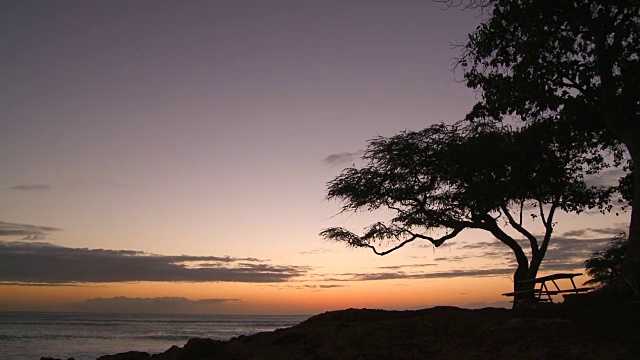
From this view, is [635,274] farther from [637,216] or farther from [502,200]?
[502,200]

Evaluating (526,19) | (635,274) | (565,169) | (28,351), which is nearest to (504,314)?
(635,274)

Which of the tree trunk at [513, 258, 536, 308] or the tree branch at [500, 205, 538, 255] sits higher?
the tree branch at [500, 205, 538, 255]

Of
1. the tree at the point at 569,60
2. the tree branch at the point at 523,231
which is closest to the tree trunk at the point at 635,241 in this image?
the tree at the point at 569,60

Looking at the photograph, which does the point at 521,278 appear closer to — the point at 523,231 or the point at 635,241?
the point at 523,231

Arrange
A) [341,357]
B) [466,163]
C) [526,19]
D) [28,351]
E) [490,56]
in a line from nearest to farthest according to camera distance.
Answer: [341,357], [526,19], [490,56], [466,163], [28,351]

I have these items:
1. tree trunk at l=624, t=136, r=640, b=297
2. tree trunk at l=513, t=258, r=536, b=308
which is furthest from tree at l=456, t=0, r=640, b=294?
tree trunk at l=513, t=258, r=536, b=308

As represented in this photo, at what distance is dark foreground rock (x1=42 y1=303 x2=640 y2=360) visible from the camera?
37.3ft

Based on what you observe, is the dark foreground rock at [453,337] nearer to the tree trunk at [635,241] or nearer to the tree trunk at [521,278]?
the tree trunk at [635,241]

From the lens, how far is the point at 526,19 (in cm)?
1700

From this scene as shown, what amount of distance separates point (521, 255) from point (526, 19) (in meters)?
10.6

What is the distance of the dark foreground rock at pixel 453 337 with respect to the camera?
11.4 m

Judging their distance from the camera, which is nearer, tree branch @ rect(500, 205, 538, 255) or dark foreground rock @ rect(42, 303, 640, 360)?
dark foreground rock @ rect(42, 303, 640, 360)

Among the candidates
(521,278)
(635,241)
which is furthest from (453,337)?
(521,278)

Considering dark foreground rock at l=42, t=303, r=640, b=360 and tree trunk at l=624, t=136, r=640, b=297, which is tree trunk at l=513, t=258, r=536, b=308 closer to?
dark foreground rock at l=42, t=303, r=640, b=360
